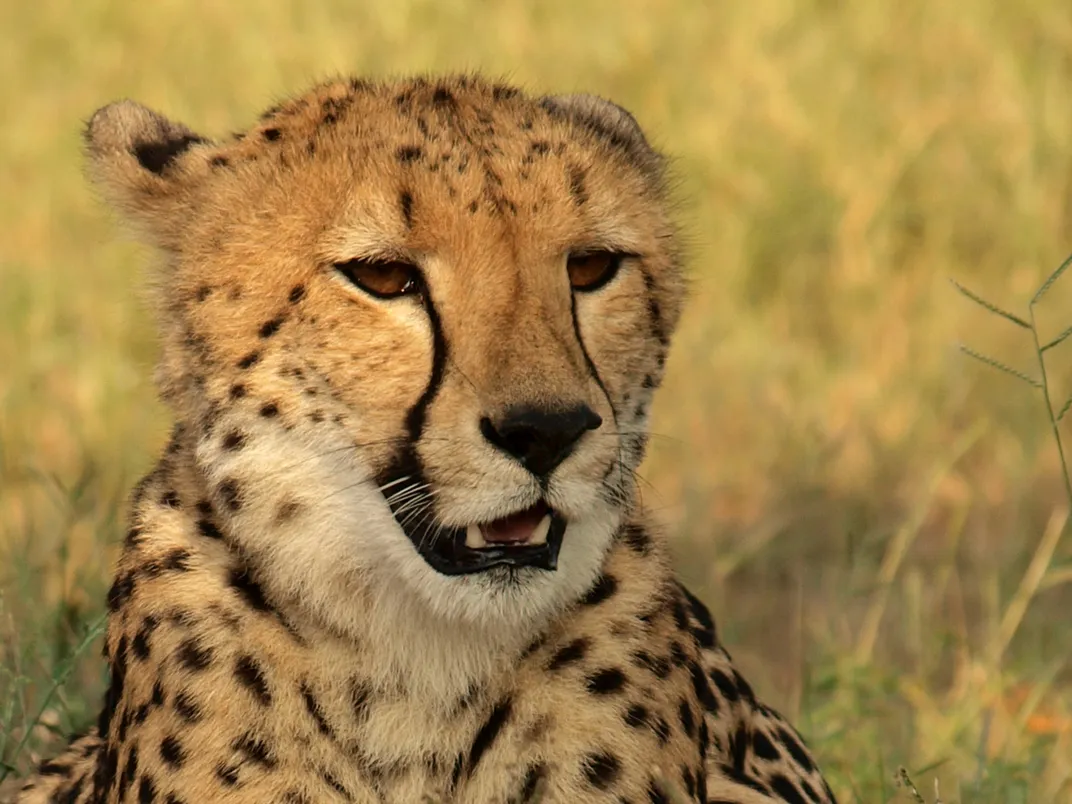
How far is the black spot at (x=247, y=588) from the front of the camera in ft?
8.79

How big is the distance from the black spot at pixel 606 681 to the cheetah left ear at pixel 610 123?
721mm

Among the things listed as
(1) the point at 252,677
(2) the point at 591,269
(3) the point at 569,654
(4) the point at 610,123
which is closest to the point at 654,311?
(2) the point at 591,269

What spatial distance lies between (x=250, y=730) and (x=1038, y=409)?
9.87 ft

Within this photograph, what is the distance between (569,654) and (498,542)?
23 centimetres

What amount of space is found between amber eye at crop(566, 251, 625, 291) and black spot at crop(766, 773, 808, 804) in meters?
0.78

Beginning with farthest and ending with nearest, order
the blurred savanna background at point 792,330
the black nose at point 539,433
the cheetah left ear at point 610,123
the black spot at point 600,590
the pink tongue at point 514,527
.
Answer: the blurred savanna background at point 792,330 < the cheetah left ear at point 610,123 < the black spot at point 600,590 < the pink tongue at point 514,527 < the black nose at point 539,433

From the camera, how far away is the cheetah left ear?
2996 mm

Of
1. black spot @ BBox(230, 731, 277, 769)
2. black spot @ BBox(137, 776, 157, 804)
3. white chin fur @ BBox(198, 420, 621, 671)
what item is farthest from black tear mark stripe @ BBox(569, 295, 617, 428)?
black spot @ BBox(137, 776, 157, 804)

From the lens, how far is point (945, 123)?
247 inches

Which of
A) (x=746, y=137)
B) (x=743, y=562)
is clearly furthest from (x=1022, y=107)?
(x=743, y=562)

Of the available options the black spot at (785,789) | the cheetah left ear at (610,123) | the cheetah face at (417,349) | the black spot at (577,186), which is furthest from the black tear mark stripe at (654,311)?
the black spot at (785,789)

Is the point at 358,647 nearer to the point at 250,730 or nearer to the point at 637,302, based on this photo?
the point at 250,730

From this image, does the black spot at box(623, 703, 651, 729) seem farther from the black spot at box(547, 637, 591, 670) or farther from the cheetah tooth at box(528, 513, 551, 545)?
the cheetah tooth at box(528, 513, 551, 545)

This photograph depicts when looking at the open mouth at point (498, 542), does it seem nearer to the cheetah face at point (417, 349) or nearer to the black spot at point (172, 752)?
the cheetah face at point (417, 349)
